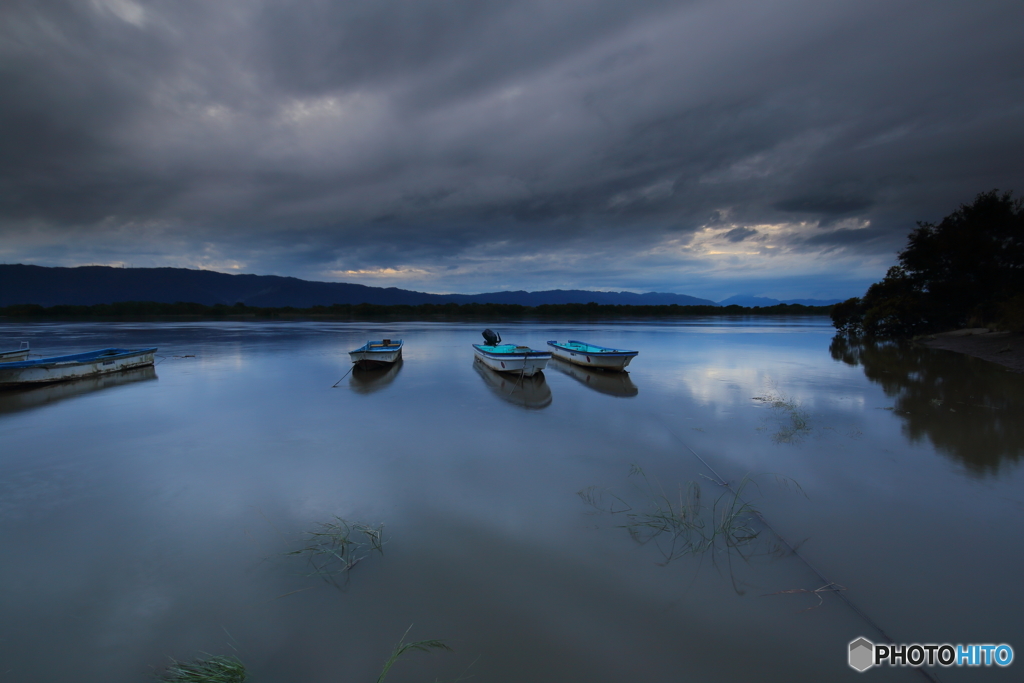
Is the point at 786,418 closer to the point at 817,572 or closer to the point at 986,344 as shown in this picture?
the point at 817,572

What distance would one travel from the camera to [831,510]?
15.7ft

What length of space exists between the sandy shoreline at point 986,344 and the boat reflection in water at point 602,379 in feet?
39.6

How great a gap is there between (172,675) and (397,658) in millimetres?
1350

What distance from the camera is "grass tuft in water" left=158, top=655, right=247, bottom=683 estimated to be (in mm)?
2631

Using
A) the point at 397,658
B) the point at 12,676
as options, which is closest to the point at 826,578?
the point at 397,658

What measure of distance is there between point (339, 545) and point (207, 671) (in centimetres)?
150

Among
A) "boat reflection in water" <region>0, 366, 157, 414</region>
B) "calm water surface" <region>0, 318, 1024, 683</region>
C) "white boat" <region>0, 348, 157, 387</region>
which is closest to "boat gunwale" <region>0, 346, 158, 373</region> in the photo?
"white boat" <region>0, 348, 157, 387</region>

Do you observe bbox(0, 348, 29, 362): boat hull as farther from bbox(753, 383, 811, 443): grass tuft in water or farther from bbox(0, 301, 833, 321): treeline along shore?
bbox(0, 301, 833, 321): treeline along shore

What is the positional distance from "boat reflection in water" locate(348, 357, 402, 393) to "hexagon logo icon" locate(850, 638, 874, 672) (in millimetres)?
11457

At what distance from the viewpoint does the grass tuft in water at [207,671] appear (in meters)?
2.63

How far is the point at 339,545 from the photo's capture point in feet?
13.6

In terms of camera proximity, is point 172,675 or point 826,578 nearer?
point 172,675

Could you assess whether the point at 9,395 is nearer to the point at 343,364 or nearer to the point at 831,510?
the point at 343,364

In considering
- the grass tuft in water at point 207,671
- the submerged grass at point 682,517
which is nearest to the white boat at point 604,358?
the submerged grass at point 682,517
